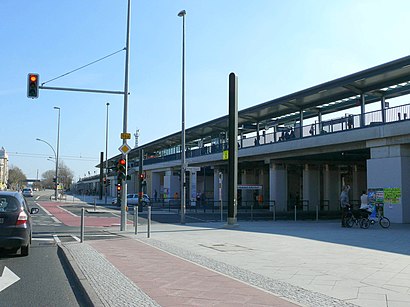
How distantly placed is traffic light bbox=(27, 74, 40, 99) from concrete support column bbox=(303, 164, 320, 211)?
28671mm

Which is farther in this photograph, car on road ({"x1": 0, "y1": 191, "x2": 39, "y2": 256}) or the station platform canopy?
the station platform canopy

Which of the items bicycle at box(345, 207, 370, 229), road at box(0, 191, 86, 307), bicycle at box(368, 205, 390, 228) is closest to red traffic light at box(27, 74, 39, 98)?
road at box(0, 191, 86, 307)

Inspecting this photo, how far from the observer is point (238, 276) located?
348 inches

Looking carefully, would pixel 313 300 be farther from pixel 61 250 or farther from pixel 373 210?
pixel 373 210

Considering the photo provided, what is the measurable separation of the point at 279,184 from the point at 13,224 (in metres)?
33.3

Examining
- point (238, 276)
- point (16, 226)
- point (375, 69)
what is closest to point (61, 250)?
point (16, 226)

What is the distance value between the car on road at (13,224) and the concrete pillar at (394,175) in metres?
19.5

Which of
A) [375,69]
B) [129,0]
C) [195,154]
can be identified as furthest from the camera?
[195,154]

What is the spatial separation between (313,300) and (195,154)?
48.0 m

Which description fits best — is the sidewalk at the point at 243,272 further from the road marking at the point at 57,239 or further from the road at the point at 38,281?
the road marking at the point at 57,239

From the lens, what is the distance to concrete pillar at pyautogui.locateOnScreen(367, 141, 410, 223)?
24.3m

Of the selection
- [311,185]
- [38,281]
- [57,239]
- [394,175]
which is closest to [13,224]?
[38,281]

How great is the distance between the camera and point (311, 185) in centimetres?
4306

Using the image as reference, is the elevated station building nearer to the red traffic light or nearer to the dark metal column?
Result: the dark metal column
